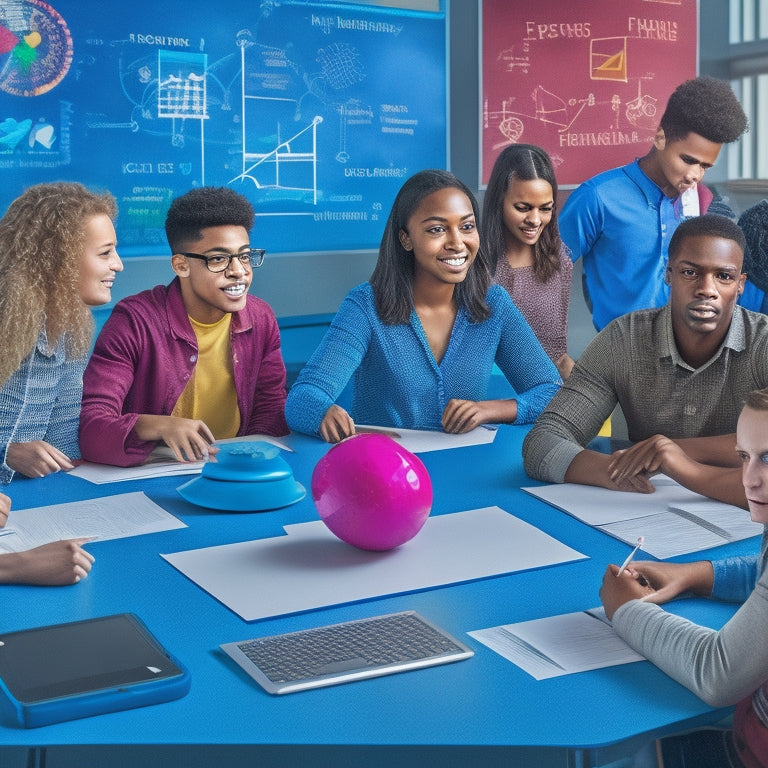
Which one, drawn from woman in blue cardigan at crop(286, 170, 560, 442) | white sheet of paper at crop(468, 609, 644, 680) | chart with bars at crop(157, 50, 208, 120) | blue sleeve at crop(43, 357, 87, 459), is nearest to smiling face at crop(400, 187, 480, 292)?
woman in blue cardigan at crop(286, 170, 560, 442)

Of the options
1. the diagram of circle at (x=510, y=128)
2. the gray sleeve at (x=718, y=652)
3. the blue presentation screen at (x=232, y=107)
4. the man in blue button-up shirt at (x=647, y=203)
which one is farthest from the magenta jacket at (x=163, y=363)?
the diagram of circle at (x=510, y=128)

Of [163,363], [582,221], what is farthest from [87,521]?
[582,221]

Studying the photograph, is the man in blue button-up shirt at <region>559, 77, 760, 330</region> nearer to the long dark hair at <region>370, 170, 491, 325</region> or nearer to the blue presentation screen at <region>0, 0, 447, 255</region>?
the blue presentation screen at <region>0, 0, 447, 255</region>

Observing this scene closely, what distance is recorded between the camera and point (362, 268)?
4.41m

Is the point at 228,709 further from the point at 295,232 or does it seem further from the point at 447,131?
the point at 447,131

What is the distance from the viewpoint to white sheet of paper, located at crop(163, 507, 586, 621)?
150cm

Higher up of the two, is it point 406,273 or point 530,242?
point 530,242

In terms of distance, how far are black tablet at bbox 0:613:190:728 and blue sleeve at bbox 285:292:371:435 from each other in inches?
46.5

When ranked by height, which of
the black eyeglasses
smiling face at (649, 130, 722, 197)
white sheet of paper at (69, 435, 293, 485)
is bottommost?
white sheet of paper at (69, 435, 293, 485)

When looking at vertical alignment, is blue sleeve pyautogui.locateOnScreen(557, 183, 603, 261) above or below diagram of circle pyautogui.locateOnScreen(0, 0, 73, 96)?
below

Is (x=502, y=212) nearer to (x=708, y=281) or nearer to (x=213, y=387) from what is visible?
(x=213, y=387)

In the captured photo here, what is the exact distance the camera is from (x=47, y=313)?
2.25m

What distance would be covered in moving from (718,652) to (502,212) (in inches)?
95.0

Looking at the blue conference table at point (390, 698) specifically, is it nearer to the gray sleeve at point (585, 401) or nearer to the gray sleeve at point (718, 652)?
the gray sleeve at point (718, 652)
